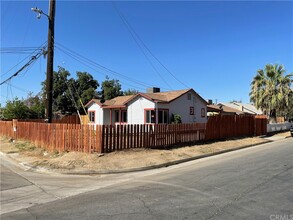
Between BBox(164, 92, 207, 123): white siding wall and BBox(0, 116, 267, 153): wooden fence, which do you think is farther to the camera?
BBox(164, 92, 207, 123): white siding wall

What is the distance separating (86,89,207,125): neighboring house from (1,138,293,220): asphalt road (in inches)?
655

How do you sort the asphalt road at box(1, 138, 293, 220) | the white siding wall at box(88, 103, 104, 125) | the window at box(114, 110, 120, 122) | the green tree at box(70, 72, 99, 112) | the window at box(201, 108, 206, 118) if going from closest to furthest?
the asphalt road at box(1, 138, 293, 220)
the window at box(201, 108, 206, 118)
the window at box(114, 110, 120, 122)
the white siding wall at box(88, 103, 104, 125)
the green tree at box(70, 72, 99, 112)

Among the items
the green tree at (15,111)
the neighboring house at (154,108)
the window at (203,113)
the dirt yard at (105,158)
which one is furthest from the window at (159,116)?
the green tree at (15,111)

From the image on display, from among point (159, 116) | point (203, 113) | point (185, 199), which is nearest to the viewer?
point (185, 199)

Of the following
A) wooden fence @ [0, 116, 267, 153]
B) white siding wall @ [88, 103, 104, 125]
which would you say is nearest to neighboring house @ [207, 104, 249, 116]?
white siding wall @ [88, 103, 104, 125]

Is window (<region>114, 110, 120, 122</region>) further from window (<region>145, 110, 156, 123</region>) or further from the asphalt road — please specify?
the asphalt road

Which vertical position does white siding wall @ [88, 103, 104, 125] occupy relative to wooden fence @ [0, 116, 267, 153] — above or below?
above

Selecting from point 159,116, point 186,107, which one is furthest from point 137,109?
point 186,107

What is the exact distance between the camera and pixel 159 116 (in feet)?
84.0

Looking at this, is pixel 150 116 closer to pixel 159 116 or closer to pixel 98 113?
pixel 159 116

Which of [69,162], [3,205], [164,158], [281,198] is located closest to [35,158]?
[69,162]

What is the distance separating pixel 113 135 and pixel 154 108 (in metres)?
12.9

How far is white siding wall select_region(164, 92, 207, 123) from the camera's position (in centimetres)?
2669

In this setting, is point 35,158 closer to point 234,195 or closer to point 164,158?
point 164,158
